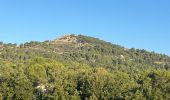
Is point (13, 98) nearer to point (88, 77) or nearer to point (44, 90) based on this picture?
point (44, 90)

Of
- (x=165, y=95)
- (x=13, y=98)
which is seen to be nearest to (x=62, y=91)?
(x=13, y=98)

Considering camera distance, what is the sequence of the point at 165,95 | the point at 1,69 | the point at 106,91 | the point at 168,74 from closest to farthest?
the point at 165,95, the point at 106,91, the point at 168,74, the point at 1,69

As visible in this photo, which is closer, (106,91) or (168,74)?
(106,91)

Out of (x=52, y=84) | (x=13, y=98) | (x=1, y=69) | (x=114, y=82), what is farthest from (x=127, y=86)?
(x=1, y=69)

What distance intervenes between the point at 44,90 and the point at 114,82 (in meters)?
18.9

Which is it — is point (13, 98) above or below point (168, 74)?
below

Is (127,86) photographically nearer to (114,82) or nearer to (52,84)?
(114,82)

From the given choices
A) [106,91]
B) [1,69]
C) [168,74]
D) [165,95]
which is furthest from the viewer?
[1,69]

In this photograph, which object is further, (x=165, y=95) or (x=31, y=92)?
(x=31, y=92)

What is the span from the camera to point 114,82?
11975cm

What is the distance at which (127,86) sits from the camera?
118 m

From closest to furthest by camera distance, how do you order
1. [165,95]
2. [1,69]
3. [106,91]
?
[165,95], [106,91], [1,69]

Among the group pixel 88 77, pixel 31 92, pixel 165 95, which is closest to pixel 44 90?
pixel 31 92

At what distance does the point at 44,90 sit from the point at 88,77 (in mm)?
12639
